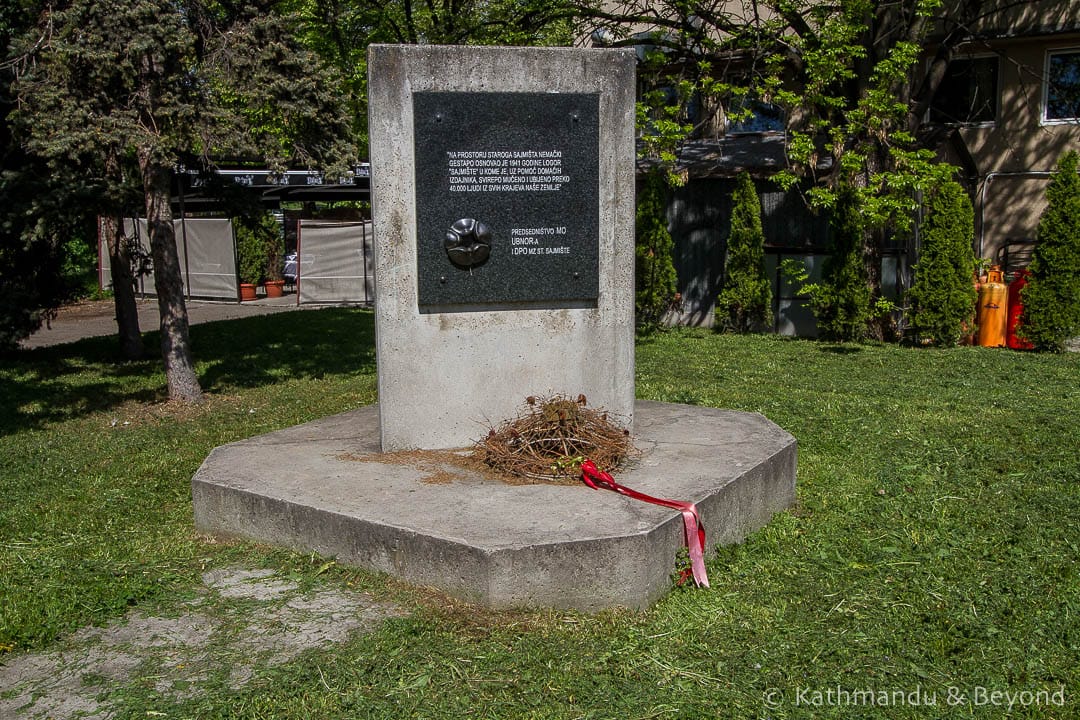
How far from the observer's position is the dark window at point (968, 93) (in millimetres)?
18359

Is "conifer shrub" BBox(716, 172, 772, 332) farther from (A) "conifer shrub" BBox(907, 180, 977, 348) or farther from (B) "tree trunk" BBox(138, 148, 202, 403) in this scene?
(B) "tree trunk" BBox(138, 148, 202, 403)

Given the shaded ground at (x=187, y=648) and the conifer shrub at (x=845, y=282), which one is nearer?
the shaded ground at (x=187, y=648)

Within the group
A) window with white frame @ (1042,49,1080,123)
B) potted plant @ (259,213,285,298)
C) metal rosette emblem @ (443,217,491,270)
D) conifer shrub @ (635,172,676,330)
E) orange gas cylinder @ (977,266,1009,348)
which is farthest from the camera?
potted plant @ (259,213,285,298)

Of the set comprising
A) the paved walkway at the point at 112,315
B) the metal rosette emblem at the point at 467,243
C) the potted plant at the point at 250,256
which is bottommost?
the paved walkway at the point at 112,315

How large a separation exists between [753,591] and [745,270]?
11285 mm

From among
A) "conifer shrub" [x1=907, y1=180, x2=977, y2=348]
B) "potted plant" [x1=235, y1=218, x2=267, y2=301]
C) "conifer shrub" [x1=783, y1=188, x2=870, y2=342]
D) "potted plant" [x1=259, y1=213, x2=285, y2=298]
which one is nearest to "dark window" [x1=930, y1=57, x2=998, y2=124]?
"conifer shrub" [x1=783, y1=188, x2=870, y2=342]

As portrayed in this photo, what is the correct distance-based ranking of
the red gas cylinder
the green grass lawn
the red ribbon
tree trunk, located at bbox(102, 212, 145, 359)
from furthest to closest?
the red gas cylinder → tree trunk, located at bbox(102, 212, 145, 359) → the red ribbon → the green grass lawn

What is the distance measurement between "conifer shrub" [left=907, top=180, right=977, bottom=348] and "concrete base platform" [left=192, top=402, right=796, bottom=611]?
25.3 feet

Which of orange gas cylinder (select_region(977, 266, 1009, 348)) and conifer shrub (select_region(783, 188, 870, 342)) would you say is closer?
orange gas cylinder (select_region(977, 266, 1009, 348))

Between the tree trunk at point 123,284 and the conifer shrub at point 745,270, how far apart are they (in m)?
8.71

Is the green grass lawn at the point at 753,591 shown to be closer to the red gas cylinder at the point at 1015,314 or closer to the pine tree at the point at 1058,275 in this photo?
the pine tree at the point at 1058,275

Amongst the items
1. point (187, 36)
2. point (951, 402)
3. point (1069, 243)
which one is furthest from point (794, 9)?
point (187, 36)

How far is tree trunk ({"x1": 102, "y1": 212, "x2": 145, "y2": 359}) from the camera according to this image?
1302 cm

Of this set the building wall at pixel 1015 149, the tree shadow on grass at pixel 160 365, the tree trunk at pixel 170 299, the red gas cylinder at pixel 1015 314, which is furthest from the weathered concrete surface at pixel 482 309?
the building wall at pixel 1015 149
